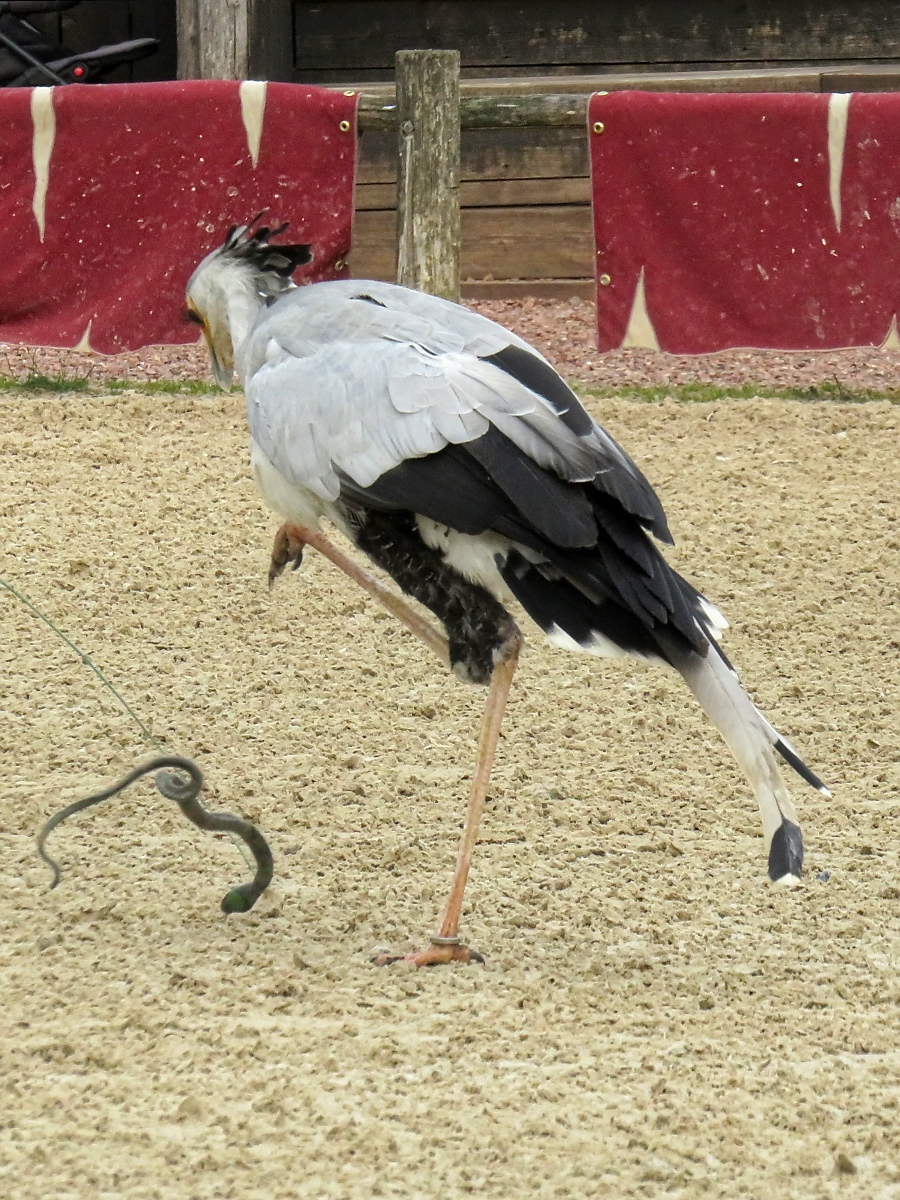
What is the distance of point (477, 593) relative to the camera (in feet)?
9.16

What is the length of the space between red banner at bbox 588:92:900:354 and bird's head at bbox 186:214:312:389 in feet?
9.23

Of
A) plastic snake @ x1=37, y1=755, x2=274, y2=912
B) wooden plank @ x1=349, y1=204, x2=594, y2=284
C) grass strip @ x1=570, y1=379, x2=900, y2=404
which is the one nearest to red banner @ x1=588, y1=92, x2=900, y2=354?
grass strip @ x1=570, y1=379, x2=900, y2=404

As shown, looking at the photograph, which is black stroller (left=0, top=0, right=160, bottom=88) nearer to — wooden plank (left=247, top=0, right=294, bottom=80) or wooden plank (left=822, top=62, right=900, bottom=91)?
wooden plank (left=247, top=0, right=294, bottom=80)

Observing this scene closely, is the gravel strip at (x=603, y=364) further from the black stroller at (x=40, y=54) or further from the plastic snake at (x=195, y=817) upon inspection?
the plastic snake at (x=195, y=817)

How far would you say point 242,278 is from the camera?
3.13m

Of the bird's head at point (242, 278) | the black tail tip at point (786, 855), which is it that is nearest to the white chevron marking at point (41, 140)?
the bird's head at point (242, 278)

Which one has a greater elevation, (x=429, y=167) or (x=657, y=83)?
(x=657, y=83)

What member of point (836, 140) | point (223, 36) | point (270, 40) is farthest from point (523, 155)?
point (836, 140)

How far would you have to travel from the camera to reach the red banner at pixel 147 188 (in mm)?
5805

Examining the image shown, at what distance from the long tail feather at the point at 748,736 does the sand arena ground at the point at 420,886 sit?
27cm

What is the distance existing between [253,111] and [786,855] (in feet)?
13.1

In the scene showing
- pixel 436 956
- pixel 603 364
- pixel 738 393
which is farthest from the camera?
pixel 603 364

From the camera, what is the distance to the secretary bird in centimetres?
262

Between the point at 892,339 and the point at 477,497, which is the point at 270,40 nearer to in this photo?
the point at 892,339
